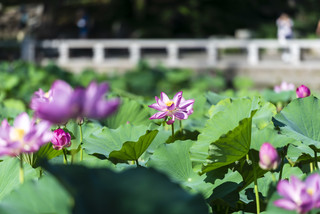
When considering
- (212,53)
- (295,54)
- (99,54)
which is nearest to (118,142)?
(295,54)

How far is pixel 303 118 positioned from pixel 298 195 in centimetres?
61

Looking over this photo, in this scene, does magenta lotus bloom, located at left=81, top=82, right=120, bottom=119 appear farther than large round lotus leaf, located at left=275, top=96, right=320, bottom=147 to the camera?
No

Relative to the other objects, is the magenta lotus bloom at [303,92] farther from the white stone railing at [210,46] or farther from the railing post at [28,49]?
the railing post at [28,49]

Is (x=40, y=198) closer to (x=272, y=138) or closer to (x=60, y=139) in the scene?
(x=60, y=139)

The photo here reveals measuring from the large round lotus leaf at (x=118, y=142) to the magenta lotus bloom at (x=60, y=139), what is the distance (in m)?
0.12

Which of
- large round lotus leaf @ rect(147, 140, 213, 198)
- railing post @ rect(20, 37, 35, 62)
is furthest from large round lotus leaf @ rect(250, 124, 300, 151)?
railing post @ rect(20, 37, 35, 62)

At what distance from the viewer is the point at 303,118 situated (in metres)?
1.49

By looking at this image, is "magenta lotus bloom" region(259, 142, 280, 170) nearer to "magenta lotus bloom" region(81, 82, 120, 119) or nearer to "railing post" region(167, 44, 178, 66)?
"magenta lotus bloom" region(81, 82, 120, 119)

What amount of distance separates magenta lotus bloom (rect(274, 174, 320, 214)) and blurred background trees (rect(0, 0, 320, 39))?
1998 centimetres

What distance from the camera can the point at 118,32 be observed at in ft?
74.1

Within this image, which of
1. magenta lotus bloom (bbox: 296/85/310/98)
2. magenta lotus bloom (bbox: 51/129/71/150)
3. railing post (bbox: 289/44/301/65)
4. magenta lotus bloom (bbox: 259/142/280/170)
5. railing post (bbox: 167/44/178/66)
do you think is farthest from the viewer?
railing post (bbox: 167/44/178/66)

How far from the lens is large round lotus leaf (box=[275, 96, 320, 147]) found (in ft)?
4.76

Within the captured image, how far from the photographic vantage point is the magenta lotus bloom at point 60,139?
1.36 metres

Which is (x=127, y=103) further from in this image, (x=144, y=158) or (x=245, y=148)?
(x=245, y=148)
